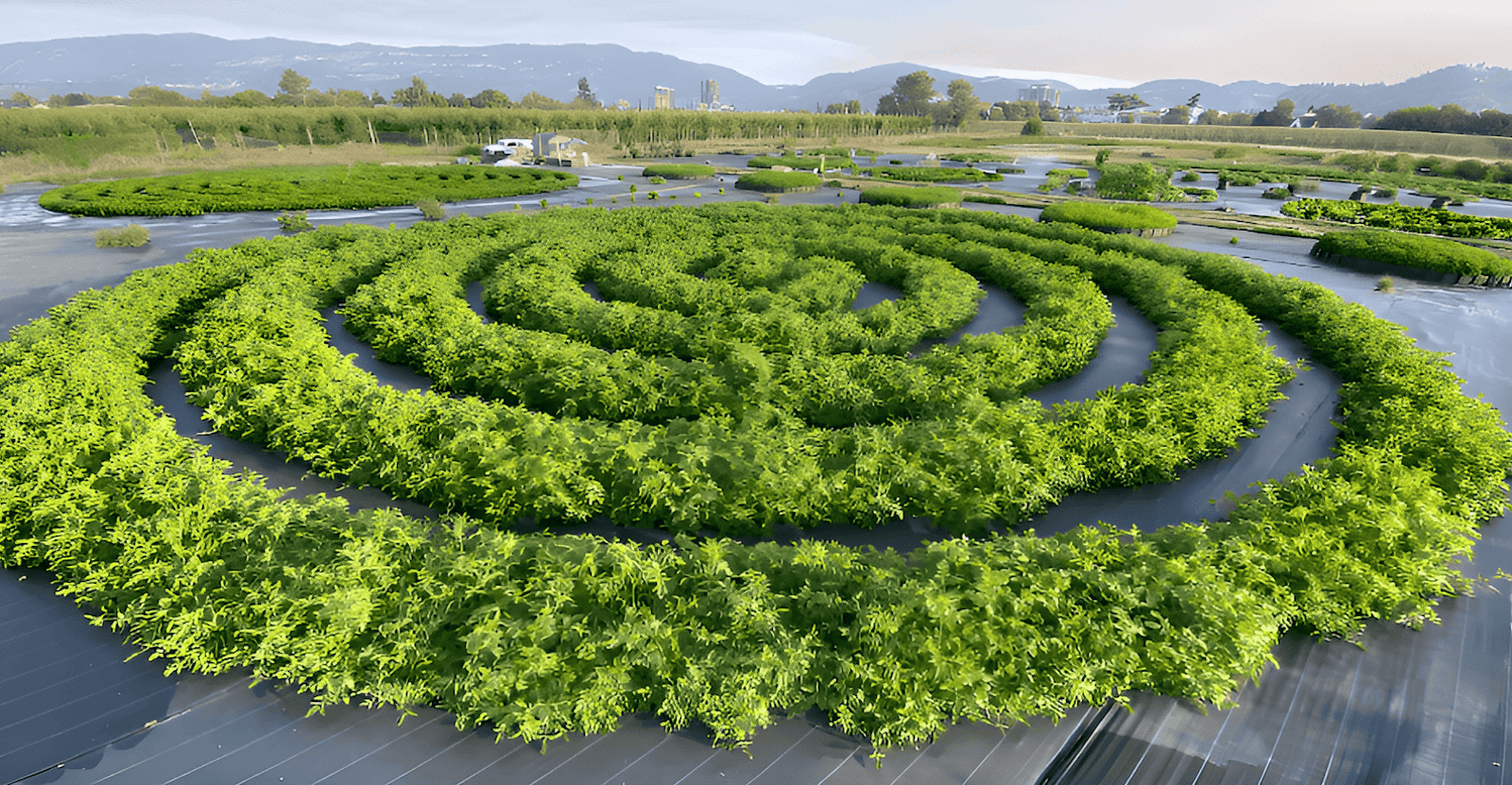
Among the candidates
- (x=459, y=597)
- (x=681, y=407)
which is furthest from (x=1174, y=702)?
(x=681, y=407)

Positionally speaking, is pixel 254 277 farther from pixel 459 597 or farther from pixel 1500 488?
pixel 1500 488

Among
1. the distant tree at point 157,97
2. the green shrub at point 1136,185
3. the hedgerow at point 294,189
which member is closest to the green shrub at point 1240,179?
the green shrub at point 1136,185

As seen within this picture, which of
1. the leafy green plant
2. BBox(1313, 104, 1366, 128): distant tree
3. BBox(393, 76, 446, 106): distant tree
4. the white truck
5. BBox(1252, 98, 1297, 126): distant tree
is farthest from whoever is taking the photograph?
BBox(1252, 98, 1297, 126): distant tree

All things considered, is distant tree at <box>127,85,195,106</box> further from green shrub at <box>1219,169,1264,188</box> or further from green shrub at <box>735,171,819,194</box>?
green shrub at <box>1219,169,1264,188</box>

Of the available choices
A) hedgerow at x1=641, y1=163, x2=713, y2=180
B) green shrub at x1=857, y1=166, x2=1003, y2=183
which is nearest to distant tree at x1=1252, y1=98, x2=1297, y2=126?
green shrub at x1=857, y1=166, x2=1003, y2=183

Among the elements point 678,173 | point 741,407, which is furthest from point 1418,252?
point 678,173

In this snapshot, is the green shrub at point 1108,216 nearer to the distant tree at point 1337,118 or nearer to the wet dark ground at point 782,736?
the wet dark ground at point 782,736

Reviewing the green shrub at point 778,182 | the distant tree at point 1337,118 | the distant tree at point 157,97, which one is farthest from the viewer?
the distant tree at point 1337,118
